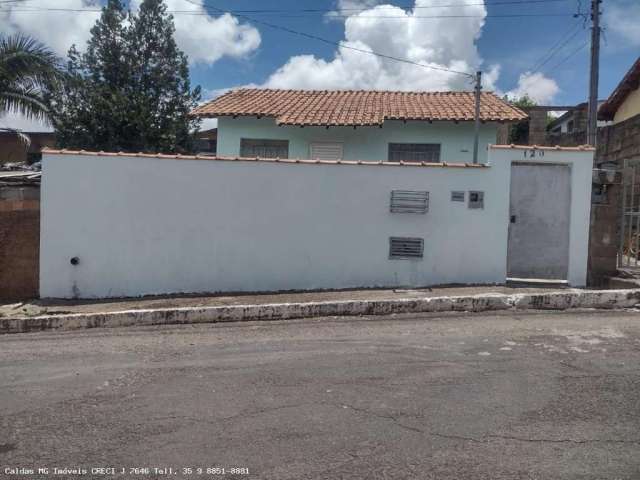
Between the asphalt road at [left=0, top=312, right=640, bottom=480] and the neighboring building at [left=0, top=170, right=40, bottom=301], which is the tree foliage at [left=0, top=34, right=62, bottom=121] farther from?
the asphalt road at [left=0, top=312, right=640, bottom=480]

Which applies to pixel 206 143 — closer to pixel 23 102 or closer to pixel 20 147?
pixel 23 102

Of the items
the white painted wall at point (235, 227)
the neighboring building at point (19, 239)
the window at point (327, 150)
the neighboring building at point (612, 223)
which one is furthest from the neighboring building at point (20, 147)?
the neighboring building at point (612, 223)

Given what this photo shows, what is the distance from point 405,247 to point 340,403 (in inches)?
187

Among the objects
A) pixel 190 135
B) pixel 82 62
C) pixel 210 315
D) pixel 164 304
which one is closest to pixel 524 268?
pixel 210 315

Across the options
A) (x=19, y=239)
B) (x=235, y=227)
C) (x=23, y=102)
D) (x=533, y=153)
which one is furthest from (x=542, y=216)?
(x=23, y=102)

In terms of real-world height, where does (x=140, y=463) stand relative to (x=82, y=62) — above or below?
below

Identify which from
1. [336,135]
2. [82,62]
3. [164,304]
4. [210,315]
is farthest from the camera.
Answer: [82,62]

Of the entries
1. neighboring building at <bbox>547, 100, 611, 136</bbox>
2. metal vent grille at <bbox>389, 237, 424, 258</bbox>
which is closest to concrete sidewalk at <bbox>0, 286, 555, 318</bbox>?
metal vent grille at <bbox>389, 237, 424, 258</bbox>

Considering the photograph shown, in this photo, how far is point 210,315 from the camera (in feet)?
23.4

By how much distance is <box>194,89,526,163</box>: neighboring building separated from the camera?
12383 mm

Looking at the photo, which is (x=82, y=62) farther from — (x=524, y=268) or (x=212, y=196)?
(x=524, y=268)

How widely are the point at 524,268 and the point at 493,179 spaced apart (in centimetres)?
149

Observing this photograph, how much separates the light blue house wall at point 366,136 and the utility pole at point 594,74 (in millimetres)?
2671

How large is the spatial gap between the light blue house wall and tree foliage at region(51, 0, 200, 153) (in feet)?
13.8
